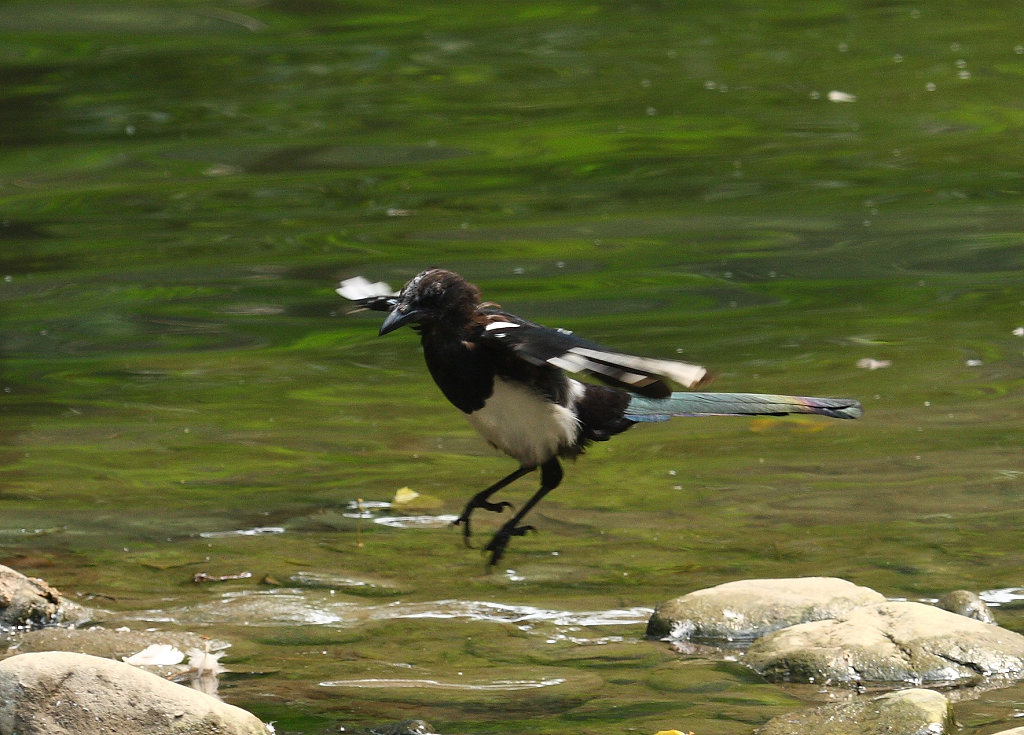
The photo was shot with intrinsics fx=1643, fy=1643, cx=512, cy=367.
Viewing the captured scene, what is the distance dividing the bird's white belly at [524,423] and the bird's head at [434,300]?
0.23 m

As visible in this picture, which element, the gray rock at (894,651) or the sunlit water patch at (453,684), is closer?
the gray rock at (894,651)

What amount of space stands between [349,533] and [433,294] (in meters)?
1.62

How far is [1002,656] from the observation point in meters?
4.15

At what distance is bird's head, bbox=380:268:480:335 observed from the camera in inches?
167

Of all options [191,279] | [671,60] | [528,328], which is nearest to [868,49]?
[671,60]

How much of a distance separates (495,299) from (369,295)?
3767 millimetres

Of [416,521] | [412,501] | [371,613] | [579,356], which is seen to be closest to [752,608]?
[579,356]

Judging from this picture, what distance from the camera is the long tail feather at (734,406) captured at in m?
4.43

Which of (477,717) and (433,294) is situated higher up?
(433,294)

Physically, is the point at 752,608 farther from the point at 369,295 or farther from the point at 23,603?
the point at 23,603

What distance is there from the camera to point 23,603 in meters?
4.72

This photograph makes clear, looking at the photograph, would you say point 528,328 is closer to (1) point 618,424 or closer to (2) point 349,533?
(1) point 618,424

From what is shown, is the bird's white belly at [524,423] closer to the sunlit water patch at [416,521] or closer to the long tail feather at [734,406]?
the long tail feather at [734,406]

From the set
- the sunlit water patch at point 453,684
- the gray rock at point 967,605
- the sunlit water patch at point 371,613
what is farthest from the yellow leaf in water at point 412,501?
the gray rock at point 967,605
